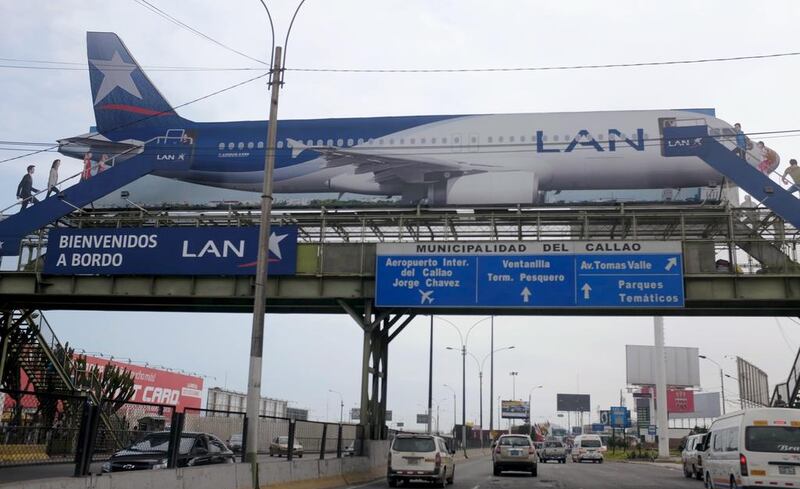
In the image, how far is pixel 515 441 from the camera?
100 ft

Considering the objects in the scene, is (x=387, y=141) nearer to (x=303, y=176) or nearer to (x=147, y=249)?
(x=303, y=176)

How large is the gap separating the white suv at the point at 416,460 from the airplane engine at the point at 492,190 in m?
16.6

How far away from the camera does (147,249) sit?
26297 mm

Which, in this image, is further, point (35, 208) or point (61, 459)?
point (35, 208)

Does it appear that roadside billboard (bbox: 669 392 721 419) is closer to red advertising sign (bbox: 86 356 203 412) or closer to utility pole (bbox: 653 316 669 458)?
utility pole (bbox: 653 316 669 458)

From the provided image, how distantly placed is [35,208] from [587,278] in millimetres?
21182

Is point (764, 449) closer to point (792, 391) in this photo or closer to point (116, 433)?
point (116, 433)

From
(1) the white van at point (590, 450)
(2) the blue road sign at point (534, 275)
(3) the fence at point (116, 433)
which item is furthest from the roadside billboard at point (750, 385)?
(3) the fence at point (116, 433)

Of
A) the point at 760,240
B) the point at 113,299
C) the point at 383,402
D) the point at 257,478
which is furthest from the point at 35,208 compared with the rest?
→ the point at 760,240

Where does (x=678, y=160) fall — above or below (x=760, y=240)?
above

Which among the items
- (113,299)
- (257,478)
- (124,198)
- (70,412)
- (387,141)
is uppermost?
(387,141)

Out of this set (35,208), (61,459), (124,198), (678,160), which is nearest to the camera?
(61,459)

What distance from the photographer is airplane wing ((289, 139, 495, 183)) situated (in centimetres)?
3803

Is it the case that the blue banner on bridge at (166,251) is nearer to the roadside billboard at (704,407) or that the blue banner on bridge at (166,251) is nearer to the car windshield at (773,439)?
the car windshield at (773,439)
